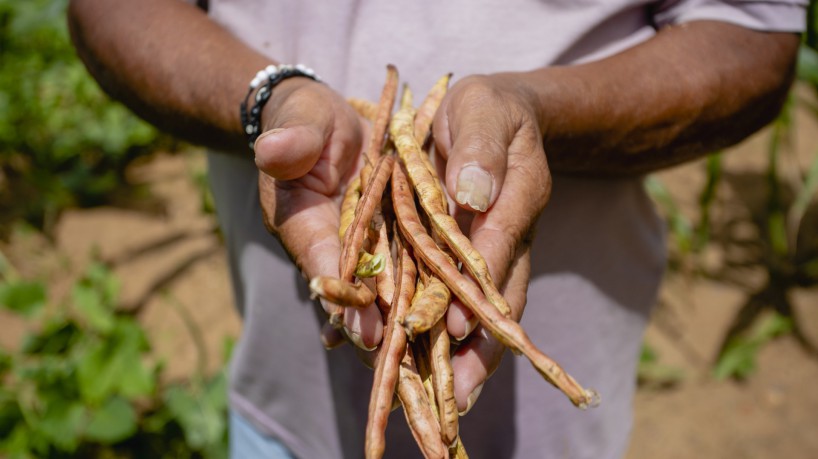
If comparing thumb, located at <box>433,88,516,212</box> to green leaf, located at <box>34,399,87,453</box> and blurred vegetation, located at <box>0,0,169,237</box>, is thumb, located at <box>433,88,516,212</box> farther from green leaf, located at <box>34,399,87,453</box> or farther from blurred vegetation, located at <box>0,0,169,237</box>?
blurred vegetation, located at <box>0,0,169,237</box>

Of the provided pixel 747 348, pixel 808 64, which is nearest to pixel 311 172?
pixel 808 64

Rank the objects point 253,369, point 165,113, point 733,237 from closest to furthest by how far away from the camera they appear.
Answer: point 165,113 → point 253,369 → point 733,237

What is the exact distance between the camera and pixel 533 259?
1.34 metres

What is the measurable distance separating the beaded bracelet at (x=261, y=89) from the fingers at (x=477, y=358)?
565mm

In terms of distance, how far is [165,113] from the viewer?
1.39m

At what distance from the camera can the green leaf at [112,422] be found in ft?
7.85

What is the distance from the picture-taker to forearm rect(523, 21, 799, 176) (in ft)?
4.09

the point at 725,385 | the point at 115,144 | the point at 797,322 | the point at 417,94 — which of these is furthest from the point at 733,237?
the point at 115,144

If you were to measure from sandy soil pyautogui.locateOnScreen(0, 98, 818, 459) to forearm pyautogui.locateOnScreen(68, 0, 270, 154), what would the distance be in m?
1.77

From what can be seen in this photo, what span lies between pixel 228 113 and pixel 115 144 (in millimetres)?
3369

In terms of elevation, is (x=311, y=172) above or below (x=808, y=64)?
above

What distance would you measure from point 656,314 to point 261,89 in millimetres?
2730

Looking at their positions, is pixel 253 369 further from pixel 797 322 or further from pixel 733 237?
pixel 733 237

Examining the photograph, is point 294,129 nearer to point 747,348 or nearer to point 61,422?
point 61,422
